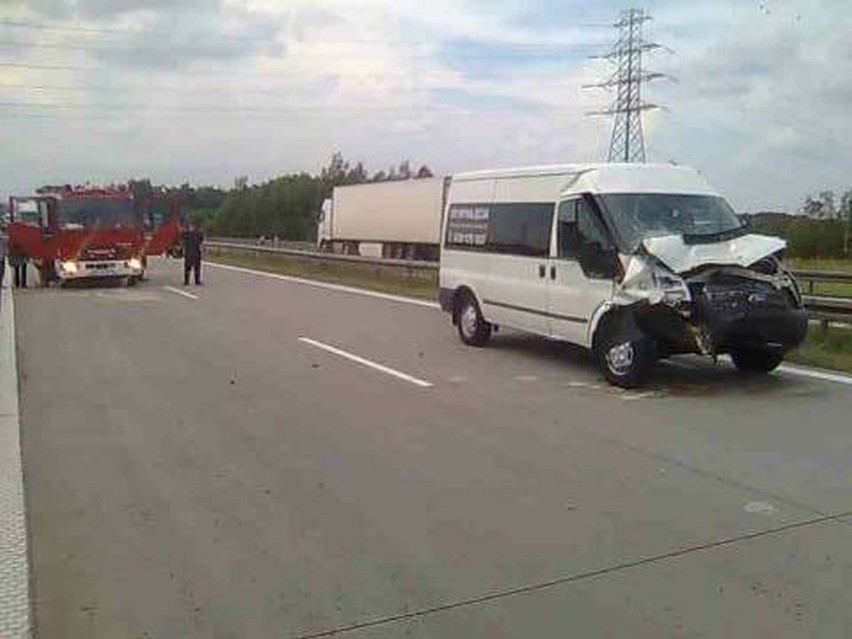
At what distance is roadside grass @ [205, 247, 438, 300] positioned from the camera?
24970mm

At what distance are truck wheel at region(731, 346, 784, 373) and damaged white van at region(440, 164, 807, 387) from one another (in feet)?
0.05

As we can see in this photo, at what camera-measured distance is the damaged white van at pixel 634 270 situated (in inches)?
388

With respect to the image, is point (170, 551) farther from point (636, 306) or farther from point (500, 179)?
point (500, 179)

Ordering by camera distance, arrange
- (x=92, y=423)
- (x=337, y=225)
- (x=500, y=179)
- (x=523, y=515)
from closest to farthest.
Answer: (x=523, y=515)
(x=92, y=423)
(x=500, y=179)
(x=337, y=225)

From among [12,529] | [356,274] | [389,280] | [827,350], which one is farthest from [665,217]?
[356,274]

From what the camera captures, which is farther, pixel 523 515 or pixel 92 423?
pixel 92 423

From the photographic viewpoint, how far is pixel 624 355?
10.1 metres

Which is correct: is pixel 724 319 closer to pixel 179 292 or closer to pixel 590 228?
pixel 590 228

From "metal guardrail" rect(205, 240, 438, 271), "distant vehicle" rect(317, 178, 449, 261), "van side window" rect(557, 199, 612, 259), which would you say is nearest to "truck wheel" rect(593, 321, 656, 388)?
"van side window" rect(557, 199, 612, 259)

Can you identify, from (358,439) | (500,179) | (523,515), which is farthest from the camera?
(500,179)

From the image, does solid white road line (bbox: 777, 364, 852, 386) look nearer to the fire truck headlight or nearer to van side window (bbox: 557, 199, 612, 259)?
van side window (bbox: 557, 199, 612, 259)

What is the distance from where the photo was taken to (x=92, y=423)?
28.3 ft

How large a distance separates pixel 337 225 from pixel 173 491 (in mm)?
51432

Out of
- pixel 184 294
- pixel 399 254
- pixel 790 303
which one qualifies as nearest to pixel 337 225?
pixel 399 254
